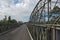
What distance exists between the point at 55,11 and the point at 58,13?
24 cm

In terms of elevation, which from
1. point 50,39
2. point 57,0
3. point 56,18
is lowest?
point 50,39

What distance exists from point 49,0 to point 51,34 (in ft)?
4.74

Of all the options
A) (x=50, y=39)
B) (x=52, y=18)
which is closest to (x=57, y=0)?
(x=52, y=18)

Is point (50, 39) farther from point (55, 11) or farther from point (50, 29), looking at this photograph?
point (55, 11)

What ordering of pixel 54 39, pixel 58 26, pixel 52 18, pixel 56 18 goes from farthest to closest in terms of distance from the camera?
pixel 52 18 → pixel 56 18 → pixel 54 39 → pixel 58 26

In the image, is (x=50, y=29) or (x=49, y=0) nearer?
(x=50, y=29)

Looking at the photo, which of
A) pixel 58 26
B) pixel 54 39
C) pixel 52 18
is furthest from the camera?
pixel 52 18

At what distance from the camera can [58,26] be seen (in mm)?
5289

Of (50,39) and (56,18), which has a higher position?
(56,18)

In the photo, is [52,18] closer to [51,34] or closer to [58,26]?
[51,34]

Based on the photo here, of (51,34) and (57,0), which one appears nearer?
(57,0)

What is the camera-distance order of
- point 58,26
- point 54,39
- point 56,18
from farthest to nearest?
point 56,18, point 54,39, point 58,26

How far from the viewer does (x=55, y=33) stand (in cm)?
557

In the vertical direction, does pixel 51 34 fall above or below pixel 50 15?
below
